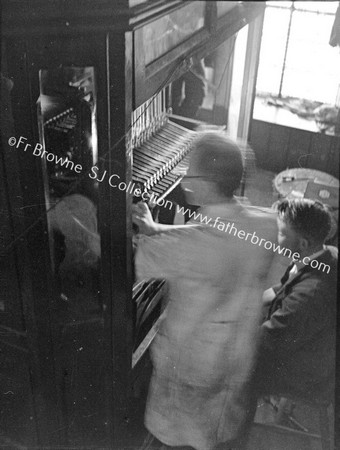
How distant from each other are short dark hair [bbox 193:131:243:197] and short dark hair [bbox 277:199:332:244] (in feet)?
1.09

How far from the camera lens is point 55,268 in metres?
1.81

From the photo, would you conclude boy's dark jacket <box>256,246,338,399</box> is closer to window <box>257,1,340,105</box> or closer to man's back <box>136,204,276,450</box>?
man's back <box>136,204,276,450</box>

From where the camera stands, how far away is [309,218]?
2072mm

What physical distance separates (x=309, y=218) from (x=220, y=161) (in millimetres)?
534

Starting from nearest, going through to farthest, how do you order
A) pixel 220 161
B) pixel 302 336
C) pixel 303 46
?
pixel 220 161 < pixel 303 46 < pixel 302 336

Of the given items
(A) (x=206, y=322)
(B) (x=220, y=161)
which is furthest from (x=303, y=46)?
(A) (x=206, y=322)

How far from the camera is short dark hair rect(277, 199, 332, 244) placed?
2043mm

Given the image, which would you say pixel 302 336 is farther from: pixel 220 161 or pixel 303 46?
pixel 303 46

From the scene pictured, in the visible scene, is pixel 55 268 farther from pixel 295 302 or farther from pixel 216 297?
pixel 295 302

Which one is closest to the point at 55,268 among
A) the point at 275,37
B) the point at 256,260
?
the point at 256,260

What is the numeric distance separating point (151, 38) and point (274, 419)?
7.53 feet

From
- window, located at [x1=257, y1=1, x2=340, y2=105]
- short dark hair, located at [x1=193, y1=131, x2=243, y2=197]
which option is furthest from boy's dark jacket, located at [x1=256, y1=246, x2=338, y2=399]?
window, located at [x1=257, y1=1, x2=340, y2=105]

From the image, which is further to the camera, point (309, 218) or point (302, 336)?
point (302, 336)

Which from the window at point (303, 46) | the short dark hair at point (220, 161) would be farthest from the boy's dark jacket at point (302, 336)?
the window at point (303, 46)
